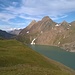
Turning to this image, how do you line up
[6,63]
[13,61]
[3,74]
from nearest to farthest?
[3,74]
[6,63]
[13,61]

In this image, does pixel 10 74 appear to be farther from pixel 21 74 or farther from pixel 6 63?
pixel 6 63

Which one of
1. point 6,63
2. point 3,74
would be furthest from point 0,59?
point 3,74

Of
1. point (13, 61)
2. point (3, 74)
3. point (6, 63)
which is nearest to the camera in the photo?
point (3, 74)

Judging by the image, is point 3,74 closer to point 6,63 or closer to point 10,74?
point 10,74

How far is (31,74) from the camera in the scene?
30.8m

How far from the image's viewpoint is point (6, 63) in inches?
1980

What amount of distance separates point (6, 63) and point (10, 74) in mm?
21116

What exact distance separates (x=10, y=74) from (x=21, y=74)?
6.48ft

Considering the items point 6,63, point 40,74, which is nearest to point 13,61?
point 6,63

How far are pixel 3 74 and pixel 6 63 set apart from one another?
20929mm

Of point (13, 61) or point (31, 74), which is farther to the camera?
point (13, 61)

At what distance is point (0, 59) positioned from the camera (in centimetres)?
5112

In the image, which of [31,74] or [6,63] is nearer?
[31,74]

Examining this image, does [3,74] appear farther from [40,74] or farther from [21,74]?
[40,74]
